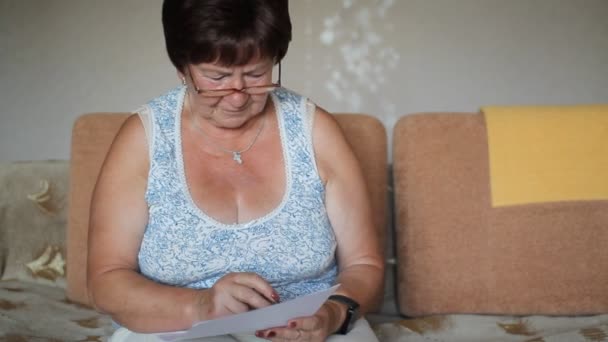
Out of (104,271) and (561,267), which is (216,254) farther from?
(561,267)

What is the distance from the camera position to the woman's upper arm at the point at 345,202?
5.50ft

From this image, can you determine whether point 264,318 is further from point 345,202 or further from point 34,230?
point 34,230

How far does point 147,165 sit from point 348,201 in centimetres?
42

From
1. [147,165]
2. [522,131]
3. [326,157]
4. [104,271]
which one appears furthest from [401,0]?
[104,271]

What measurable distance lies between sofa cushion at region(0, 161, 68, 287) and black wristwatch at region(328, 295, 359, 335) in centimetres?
94

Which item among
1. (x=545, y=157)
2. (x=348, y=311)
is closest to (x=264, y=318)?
(x=348, y=311)

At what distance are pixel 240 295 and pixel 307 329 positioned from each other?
13cm

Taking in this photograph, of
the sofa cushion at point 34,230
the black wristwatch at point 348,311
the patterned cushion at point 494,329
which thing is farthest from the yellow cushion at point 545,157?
the sofa cushion at point 34,230

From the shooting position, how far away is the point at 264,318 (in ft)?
4.22

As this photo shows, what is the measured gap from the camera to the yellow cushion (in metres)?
2.06

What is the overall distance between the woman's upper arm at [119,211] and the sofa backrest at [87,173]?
1.46 feet

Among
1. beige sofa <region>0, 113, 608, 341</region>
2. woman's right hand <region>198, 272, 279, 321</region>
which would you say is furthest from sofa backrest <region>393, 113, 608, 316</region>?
woman's right hand <region>198, 272, 279, 321</region>

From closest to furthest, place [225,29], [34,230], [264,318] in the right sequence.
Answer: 1. [264,318]
2. [225,29]
3. [34,230]

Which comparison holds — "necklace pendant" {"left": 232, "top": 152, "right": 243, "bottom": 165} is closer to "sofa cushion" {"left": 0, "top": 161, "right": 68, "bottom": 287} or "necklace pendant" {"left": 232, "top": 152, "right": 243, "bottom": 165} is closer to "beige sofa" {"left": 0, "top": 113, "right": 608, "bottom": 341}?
"beige sofa" {"left": 0, "top": 113, "right": 608, "bottom": 341}
